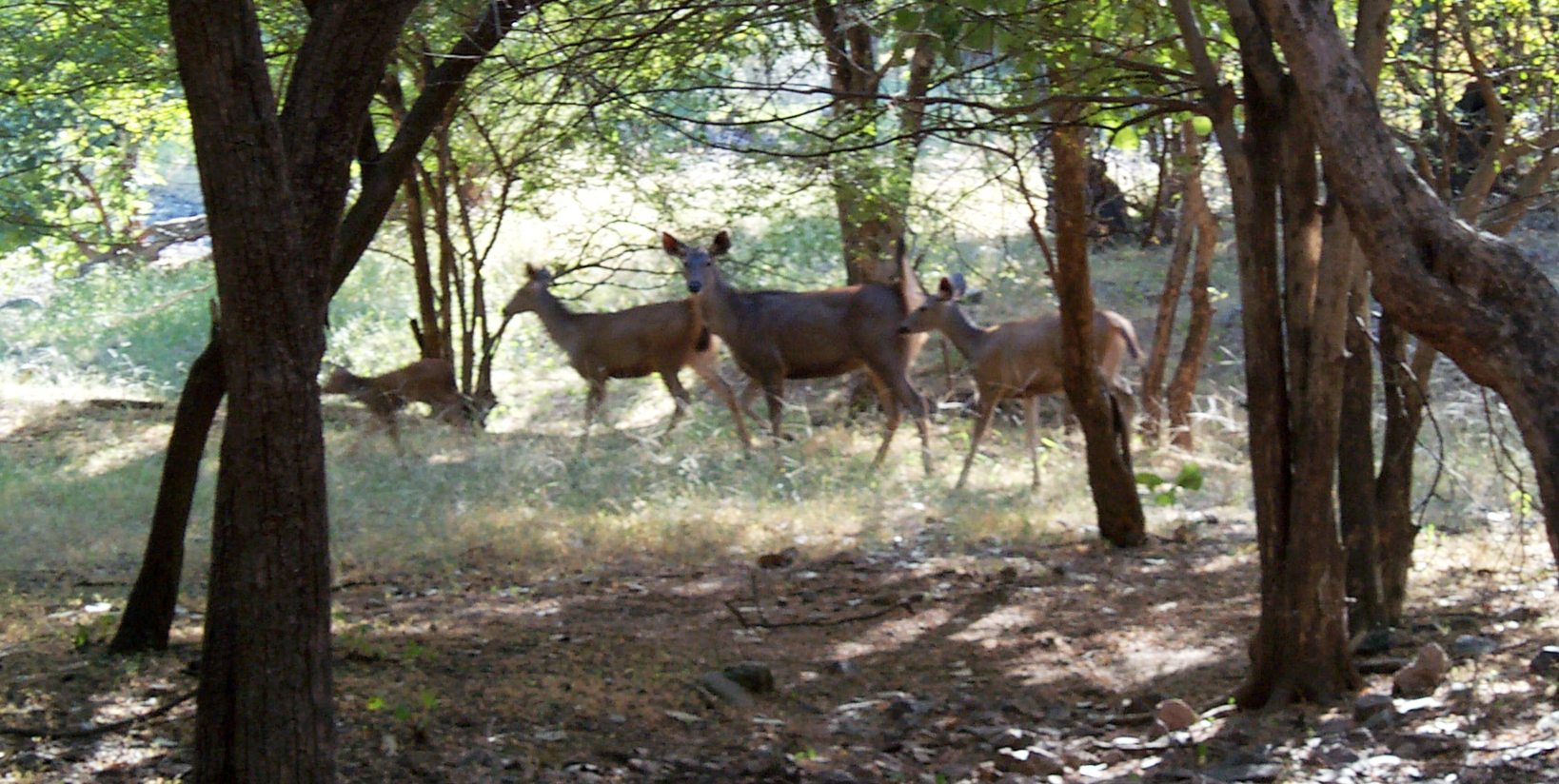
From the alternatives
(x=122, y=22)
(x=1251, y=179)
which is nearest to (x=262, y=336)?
(x=1251, y=179)

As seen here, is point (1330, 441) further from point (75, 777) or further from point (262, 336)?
point (75, 777)

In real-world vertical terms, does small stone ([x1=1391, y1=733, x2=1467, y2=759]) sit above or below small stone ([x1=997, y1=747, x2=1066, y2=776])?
above

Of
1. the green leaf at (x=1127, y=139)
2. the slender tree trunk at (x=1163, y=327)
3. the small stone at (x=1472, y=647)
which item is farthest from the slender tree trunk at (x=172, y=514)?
the slender tree trunk at (x=1163, y=327)

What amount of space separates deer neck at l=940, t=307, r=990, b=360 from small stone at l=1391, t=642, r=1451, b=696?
24.0 ft

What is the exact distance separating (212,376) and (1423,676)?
441cm

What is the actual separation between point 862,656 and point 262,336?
367 cm

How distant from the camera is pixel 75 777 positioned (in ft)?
15.1

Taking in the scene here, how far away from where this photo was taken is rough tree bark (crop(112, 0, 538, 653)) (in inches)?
205

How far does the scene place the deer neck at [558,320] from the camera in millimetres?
14344

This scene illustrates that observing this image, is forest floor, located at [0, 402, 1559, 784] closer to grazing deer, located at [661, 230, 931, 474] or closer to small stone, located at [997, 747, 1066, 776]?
small stone, located at [997, 747, 1066, 776]

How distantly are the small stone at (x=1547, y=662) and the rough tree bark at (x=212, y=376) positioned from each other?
425 cm

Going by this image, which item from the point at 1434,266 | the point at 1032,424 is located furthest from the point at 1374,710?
the point at 1032,424

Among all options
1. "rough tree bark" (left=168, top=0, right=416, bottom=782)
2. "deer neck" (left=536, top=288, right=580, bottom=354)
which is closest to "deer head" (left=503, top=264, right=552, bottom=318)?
"deer neck" (left=536, top=288, right=580, bottom=354)

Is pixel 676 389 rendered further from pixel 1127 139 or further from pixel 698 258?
pixel 1127 139
